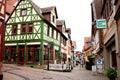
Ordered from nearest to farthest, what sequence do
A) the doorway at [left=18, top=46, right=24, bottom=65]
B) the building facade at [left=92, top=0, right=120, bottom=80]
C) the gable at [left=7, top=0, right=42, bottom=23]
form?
the building facade at [left=92, top=0, right=120, bottom=80]
the gable at [left=7, top=0, right=42, bottom=23]
the doorway at [left=18, top=46, right=24, bottom=65]

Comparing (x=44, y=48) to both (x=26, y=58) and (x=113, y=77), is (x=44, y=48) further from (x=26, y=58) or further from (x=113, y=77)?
(x=113, y=77)

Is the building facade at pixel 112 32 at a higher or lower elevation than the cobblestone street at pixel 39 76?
higher

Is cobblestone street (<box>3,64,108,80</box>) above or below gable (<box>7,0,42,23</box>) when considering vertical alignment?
below

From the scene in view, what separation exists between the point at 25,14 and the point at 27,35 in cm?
315

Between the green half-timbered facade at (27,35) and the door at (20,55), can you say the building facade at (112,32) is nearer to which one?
the green half-timbered facade at (27,35)

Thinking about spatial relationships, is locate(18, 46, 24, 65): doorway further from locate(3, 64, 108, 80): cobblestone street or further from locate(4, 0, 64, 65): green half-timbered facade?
locate(3, 64, 108, 80): cobblestone street

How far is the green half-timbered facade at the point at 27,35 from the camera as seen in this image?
26531 millimetres

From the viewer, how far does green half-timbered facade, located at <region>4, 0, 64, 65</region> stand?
2653 centimetres

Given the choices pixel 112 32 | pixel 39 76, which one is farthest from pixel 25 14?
pixel 112 32

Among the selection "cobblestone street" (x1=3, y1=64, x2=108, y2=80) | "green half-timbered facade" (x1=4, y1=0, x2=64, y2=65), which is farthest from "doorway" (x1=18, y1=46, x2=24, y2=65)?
"cobblestone street" (x1=3, y1=64, x2=108, y2=80)

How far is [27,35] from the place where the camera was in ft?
89.9

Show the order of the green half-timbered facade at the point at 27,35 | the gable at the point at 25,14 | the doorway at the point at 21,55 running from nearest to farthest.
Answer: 1. the green half-timbered facade at the point at 27,35
2. the gable at the point at 25,14
3. the doorway at the point at 21,55

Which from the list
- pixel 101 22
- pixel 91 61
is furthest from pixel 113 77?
pixel 91 61

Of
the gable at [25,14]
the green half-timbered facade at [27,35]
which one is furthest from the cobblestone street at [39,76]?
the gable at [25,14]
